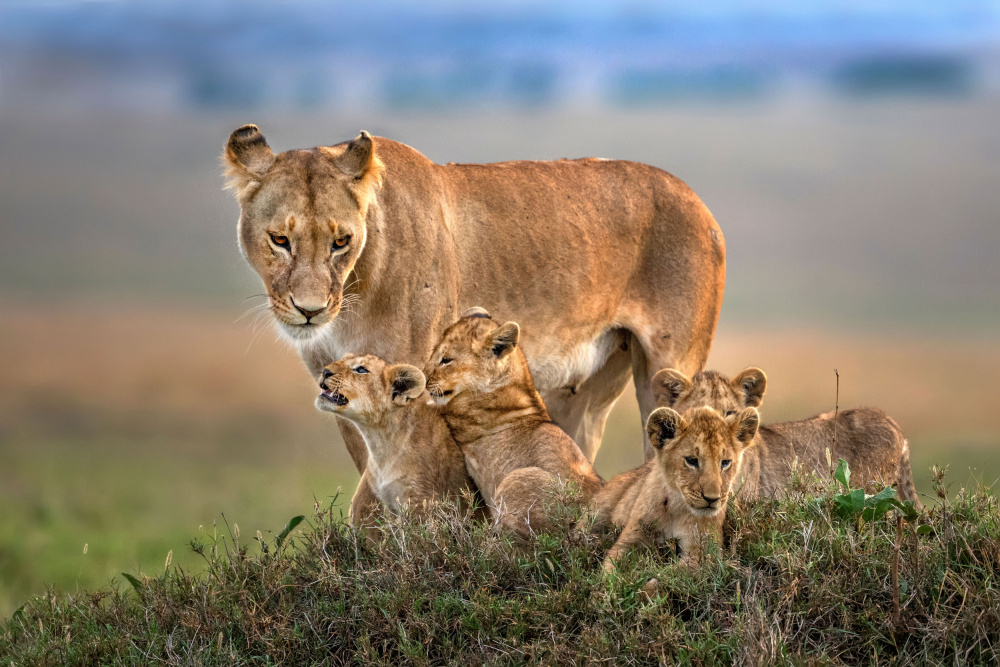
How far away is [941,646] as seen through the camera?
4.32 m

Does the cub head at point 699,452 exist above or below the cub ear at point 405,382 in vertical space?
below

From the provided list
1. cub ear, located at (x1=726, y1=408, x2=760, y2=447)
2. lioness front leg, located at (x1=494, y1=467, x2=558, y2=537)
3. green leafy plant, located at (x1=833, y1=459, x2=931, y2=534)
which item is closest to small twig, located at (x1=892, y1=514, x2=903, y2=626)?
green leafy plant, located at (x1=833, y1=459, x2=931, y2=534)

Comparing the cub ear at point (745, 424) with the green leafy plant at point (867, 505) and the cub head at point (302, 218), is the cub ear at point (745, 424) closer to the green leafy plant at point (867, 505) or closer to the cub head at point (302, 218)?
the green leafy plant at point (867, 505)

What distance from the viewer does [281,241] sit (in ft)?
19.6

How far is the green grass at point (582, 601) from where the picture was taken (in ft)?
14.3

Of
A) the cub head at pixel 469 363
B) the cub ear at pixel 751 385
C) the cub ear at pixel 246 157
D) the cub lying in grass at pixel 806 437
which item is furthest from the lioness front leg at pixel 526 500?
the cub ear at pixel 246 157

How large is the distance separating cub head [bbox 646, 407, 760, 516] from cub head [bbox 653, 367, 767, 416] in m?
1.23

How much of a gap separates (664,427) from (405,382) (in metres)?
1.68

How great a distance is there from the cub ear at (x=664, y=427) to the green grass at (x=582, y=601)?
0.51 metres

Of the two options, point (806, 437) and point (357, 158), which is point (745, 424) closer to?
point (806, 437)

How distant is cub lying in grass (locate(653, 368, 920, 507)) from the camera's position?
6.00 meters

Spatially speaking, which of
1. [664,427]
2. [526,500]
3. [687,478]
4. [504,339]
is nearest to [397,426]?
[504,339]

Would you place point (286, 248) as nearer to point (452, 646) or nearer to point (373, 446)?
point (373, 446)

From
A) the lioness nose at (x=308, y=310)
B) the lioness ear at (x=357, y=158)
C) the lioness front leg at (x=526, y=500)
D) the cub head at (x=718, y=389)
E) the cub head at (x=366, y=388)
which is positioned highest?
the lioness ear at (x=357, y=158)
